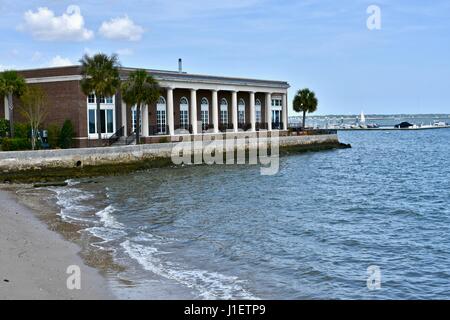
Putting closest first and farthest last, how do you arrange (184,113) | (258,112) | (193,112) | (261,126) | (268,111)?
(193,112) < (184,113) < (268,111) < (261,126) < (258,112)

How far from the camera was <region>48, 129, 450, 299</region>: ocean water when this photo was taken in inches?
580

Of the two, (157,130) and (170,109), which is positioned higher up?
(170,109)

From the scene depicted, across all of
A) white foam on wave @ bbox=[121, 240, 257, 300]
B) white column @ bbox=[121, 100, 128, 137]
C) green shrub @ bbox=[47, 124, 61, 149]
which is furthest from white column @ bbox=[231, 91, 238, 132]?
white foam on wave @ bbox=[121, 240, 257, 300]

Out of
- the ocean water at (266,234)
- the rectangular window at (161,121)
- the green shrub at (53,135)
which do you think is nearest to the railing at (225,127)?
the rectangular window at (161,121)

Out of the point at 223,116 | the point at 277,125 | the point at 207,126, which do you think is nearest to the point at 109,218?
the point at 207,126

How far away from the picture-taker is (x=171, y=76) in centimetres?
6012

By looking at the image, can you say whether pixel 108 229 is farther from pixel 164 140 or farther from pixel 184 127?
pixel 184 127

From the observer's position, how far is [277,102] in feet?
267

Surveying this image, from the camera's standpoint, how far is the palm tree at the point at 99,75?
4731 cm

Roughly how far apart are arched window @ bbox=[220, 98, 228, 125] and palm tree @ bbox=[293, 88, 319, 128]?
16.4m

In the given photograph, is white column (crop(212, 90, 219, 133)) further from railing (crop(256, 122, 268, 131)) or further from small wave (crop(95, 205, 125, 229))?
small wave (crop(95, 205, 125, 229))

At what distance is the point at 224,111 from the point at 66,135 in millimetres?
25703

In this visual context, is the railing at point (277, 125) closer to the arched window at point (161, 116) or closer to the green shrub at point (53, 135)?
the arched window at point (161, 116)

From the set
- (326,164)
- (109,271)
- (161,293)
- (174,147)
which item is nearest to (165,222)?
(109,271)
